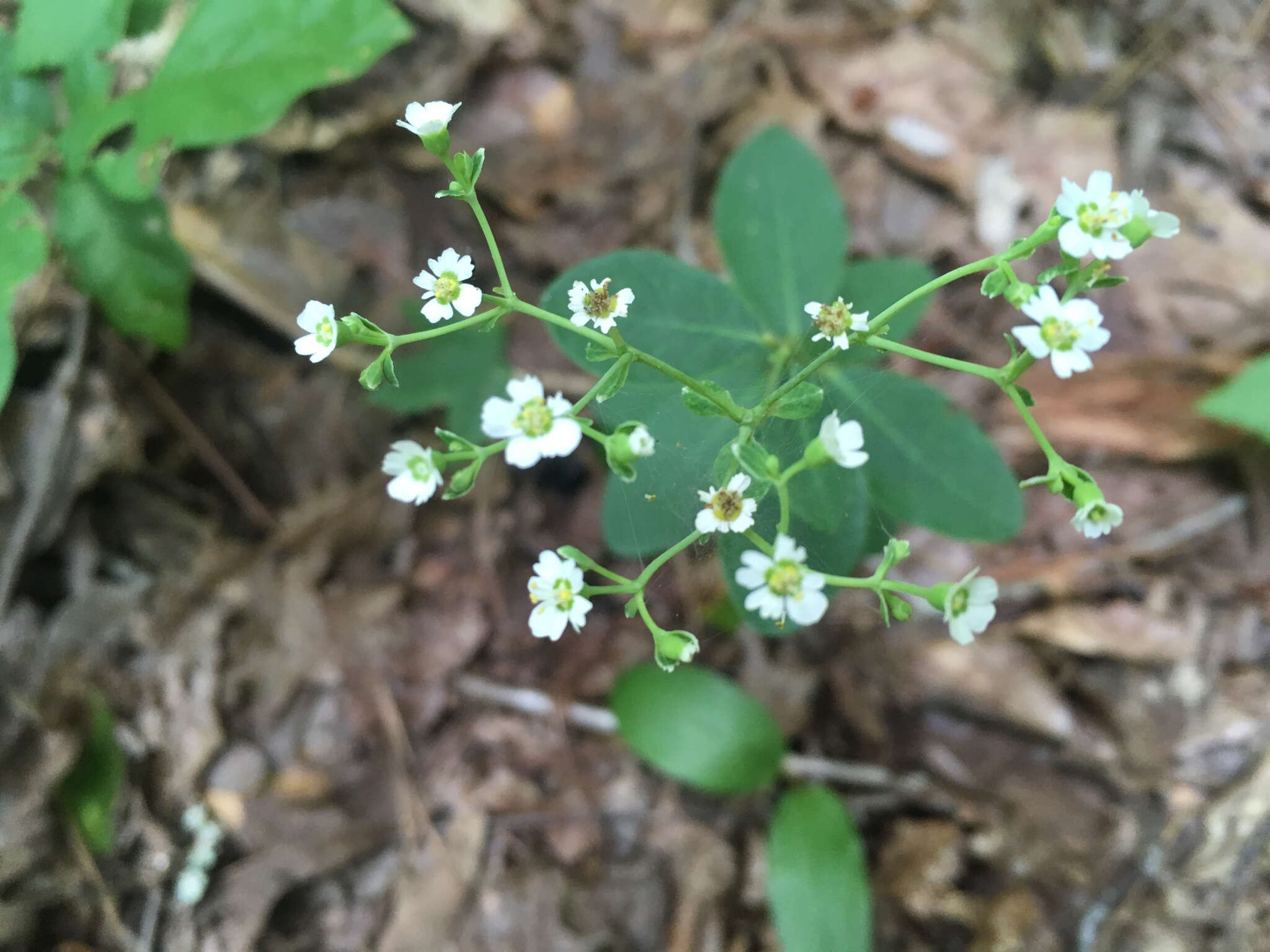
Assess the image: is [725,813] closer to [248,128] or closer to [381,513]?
[381,513]

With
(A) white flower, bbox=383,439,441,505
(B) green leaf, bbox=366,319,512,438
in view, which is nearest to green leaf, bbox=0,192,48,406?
(A) white flower, bbox=383,439,441,505

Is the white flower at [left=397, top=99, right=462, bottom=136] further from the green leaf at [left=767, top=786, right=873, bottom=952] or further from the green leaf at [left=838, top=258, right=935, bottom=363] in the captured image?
the green leaf at [left=767, top=786, right=873, bottom=952]

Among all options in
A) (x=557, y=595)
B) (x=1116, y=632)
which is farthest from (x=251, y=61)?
(x=1116, y=632)

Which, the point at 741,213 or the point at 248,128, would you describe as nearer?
the point at 248,128

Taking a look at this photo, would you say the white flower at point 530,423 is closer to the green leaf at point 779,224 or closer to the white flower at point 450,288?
the white flower at point 450,288

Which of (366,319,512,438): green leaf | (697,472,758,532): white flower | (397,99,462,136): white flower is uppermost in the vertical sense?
(397,99,462,136): white flower

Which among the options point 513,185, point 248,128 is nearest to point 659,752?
point 248,128

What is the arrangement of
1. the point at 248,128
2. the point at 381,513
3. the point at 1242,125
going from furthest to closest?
the point at 1242,125
the point at 381,513
the point at 248,128
